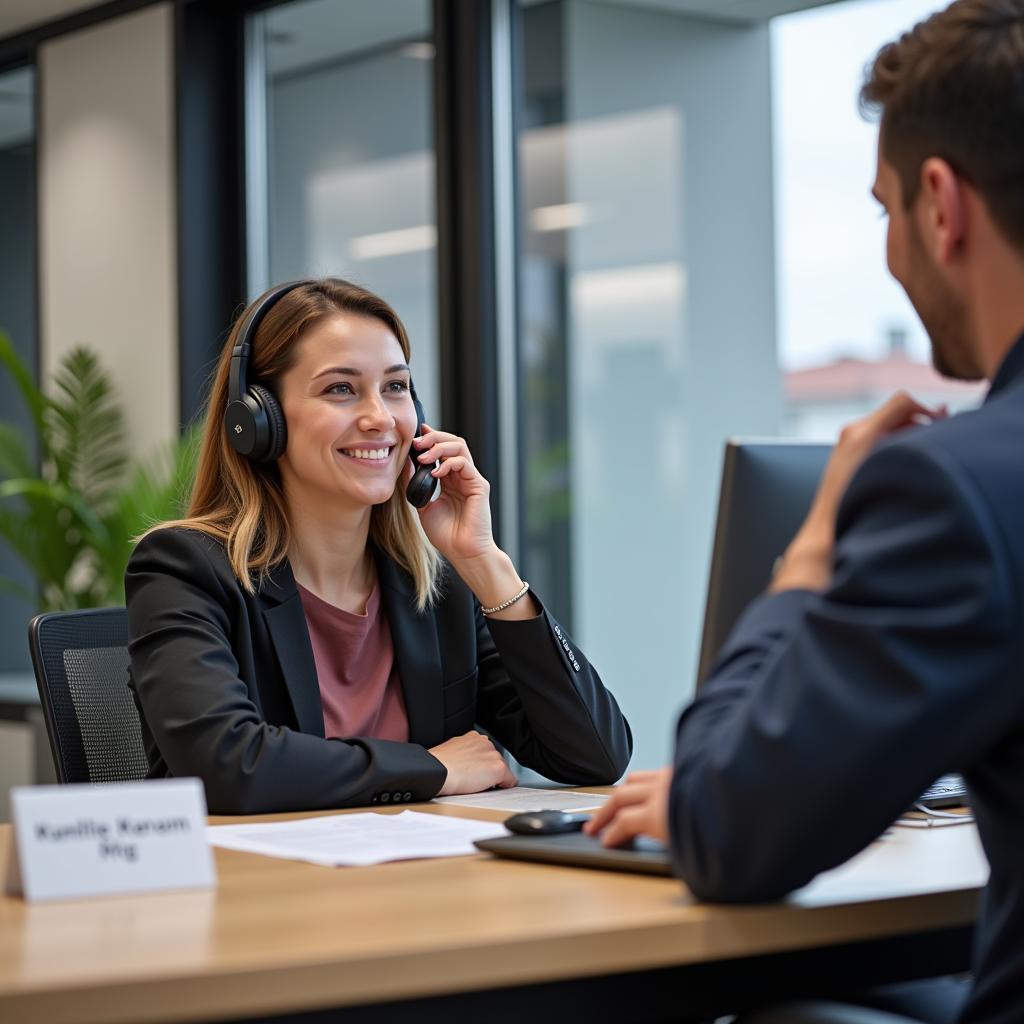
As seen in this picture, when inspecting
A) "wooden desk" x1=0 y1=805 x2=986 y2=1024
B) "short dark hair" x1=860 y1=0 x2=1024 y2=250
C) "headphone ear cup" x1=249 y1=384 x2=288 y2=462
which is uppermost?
"short dark hair" x1=860 y1=0 x2=1024 y2=250

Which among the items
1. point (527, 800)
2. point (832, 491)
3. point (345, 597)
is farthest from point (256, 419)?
point (832, 491)

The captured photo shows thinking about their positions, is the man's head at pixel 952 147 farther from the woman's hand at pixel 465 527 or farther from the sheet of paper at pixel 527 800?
the woman's hand at pixel 465 527

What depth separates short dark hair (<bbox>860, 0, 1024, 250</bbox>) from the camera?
1.13 m

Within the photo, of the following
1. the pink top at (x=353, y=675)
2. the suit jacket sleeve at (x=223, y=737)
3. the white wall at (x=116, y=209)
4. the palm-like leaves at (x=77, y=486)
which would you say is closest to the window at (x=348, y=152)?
the white wall at (x=116, y=209)

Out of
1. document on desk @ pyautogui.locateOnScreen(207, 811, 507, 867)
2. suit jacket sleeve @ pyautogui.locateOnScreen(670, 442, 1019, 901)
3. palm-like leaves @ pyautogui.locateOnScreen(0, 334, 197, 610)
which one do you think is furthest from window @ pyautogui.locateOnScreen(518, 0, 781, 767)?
suit jacket sleeve @ pyautogui.locateOnScreen(670, 442, 1019, 901)

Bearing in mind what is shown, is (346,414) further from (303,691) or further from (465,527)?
(303,691)

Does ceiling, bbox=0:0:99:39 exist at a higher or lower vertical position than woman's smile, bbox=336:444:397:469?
higher

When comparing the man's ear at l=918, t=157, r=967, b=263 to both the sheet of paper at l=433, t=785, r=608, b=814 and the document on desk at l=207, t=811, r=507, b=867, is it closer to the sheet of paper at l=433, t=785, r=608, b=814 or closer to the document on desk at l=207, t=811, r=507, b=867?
the document on desk at l=207, t=811, r=507, b=867

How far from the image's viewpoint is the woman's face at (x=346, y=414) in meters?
2.33

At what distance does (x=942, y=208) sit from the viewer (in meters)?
1.17

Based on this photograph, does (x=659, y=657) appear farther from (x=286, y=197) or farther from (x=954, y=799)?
(x=954, y=799)

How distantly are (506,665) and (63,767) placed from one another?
0.61m

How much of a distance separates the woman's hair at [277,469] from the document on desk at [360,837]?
0.62 m

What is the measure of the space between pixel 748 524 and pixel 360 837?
53 cm
